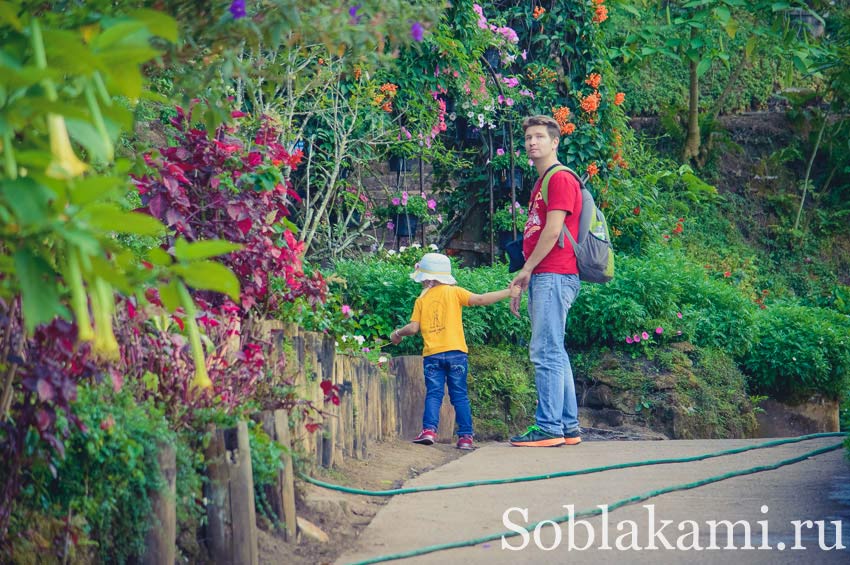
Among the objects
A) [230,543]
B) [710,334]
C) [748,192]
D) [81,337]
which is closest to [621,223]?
[710,334]

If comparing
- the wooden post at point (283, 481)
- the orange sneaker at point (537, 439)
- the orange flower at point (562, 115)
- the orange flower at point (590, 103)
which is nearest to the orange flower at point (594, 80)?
the orange flower at point (590, 103)

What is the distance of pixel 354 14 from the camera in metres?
3.13

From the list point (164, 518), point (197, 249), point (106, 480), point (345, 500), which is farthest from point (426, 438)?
point (197, 249)

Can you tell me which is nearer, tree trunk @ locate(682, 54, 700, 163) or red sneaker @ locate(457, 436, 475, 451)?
red sneaker @ locate(457, 436, 475, 451)

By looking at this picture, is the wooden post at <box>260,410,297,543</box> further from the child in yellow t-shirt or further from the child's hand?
the child in yellow t-shirt

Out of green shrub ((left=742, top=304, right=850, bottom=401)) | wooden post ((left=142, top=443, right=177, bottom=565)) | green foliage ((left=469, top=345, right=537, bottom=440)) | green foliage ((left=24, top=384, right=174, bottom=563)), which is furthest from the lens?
green shrub ((left=742, top=304, right=850, bottom=401))

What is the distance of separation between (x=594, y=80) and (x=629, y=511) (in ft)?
22.4

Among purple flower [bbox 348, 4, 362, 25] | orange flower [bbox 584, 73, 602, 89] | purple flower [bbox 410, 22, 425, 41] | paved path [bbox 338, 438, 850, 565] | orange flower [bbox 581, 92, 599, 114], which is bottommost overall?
paved path [bbox 338, 438, 850, 565]

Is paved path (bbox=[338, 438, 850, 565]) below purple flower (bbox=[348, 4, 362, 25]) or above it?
below

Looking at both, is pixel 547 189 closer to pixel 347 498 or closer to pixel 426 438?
pixel 426 438

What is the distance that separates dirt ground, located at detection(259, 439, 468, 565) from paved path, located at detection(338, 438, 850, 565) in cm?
10

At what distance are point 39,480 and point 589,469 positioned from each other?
3.16 meters

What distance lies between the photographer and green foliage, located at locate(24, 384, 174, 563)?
10.0ft

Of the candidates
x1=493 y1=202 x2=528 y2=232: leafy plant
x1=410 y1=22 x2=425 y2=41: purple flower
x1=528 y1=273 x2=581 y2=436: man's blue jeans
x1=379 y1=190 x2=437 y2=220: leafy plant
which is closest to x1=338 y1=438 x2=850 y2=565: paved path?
x1=528 y1=273 x2=581 y2=436: man's blue jeans
